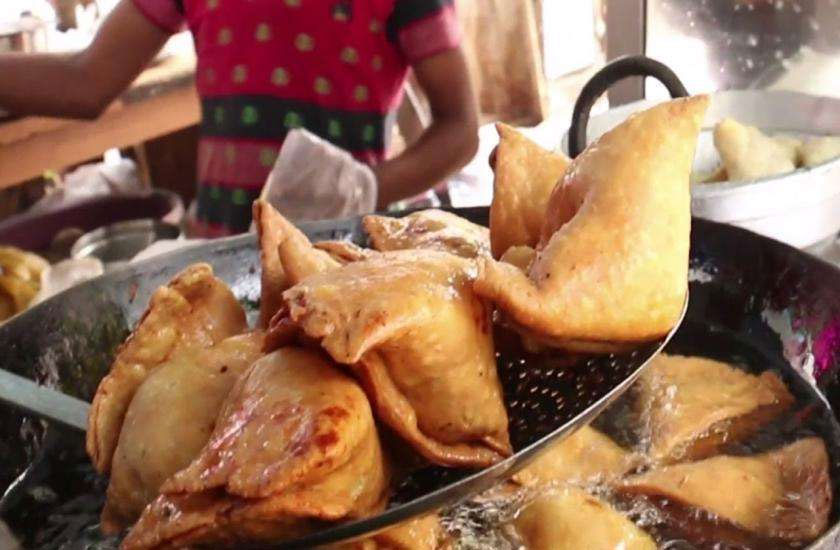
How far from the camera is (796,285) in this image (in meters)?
0.73

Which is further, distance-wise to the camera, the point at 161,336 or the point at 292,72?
the point at 292,72

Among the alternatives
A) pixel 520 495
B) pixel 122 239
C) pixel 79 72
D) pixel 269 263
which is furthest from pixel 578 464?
pixel 79 72

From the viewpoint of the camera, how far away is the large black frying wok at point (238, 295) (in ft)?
2.25

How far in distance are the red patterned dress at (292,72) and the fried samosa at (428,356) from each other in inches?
41.8

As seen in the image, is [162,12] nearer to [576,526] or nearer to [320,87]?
[320,87]

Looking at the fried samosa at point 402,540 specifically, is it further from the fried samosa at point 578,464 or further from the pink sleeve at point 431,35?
the pink sleeve at point 431,35

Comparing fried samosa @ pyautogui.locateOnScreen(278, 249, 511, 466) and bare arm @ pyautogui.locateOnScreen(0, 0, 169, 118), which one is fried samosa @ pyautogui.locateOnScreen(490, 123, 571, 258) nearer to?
fried samosa @ pyautogui.locateOnScreen(278, 249, 511, 466)

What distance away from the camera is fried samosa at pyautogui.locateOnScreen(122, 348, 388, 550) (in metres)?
0.44

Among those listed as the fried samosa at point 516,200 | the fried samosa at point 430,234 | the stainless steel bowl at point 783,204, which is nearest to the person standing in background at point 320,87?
the stainless steel bowl at point 783,204

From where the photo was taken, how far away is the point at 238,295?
0.90m

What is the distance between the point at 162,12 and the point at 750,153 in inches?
46.5

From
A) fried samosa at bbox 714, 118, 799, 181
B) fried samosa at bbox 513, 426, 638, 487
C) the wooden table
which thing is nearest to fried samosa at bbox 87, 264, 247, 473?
fried samosa at bbox 513, 426, 638, 487

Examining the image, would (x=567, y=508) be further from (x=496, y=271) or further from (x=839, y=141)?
(x=839, y=141)

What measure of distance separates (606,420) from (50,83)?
4.90 feet
